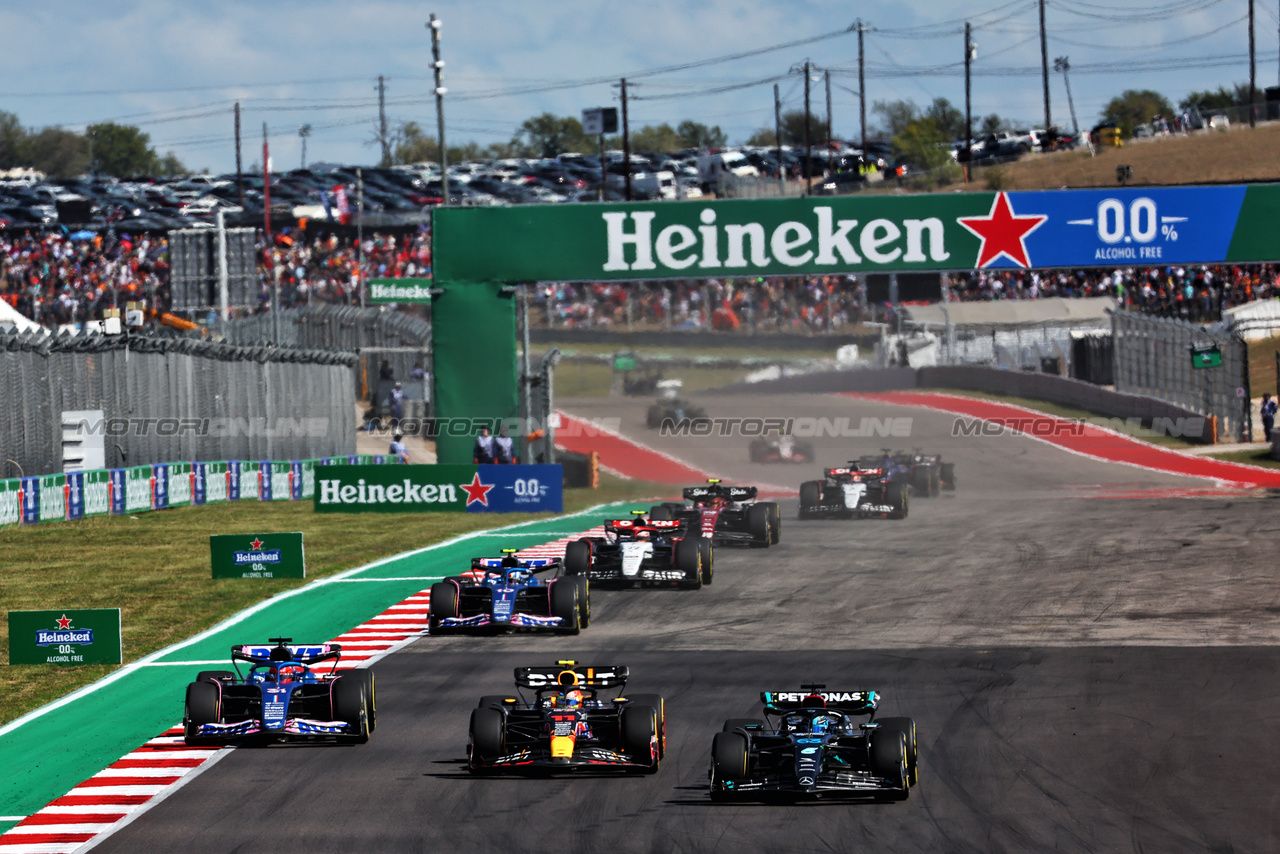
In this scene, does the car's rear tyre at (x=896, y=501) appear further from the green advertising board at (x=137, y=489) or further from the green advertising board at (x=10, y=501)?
the green advertising board at (x=10, y=501)

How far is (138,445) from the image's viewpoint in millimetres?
33250

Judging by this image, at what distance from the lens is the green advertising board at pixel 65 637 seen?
15359 millimetres

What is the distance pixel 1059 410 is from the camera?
48094mm

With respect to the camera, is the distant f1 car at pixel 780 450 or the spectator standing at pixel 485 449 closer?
the spectator standing at pixel 485 449

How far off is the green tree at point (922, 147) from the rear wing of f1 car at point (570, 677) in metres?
75.7

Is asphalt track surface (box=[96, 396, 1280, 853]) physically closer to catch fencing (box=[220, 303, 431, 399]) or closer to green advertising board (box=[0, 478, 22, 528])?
green advertising board (box=[0, 478, 22, 528])

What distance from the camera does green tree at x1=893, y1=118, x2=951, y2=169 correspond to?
85188mm

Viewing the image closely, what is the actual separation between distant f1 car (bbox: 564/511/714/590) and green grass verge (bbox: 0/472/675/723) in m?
4.25

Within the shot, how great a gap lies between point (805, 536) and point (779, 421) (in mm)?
19827

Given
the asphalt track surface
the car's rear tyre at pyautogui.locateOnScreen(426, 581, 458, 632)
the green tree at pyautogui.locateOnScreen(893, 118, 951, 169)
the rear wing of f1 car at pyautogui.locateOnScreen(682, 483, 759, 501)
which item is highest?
the green tree at pyautogui.locateOnScreen(893, 118, 951, 169)

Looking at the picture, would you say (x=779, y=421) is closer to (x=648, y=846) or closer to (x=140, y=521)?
(x=140, y=521)

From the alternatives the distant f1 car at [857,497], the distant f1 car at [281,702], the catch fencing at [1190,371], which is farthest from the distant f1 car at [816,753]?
the catch fencing at [1190,371]

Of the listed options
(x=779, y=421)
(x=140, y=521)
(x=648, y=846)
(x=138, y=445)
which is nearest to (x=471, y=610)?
(x=648, y=846)

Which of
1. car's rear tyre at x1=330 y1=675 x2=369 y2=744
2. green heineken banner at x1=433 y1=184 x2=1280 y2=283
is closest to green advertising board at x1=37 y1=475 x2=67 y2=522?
green heineken banner at x1=433 y1=184 x2=1280 y2=283
